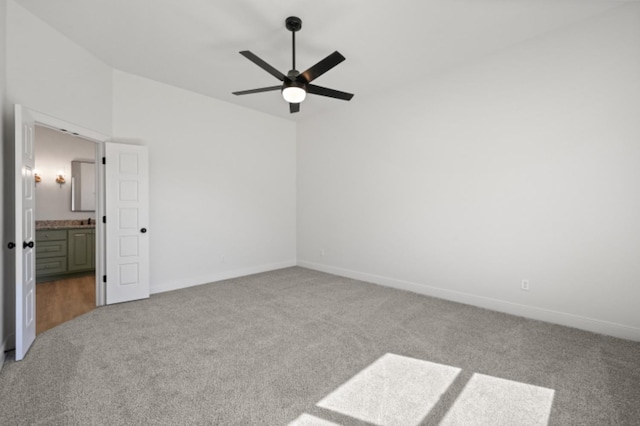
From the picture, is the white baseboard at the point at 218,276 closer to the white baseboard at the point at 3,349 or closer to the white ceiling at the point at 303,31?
the white baseboard at the point at 3,349

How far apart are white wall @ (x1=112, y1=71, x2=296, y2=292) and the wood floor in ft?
3.07

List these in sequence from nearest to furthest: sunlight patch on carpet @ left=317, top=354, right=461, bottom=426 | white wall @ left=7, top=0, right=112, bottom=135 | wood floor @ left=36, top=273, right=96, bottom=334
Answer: sunlight patch on carpet @ left=317, top=354, right=461, bottom=426 → white wall @ left=7, top=0, right=112, bottom=135 → wood floor @ left=36, top=273, right=96, bottom=334

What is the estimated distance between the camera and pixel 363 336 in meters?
3.13

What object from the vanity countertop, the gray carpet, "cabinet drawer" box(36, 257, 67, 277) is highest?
the vanity countertop

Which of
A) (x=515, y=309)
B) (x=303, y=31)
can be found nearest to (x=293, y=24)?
(x=303, y=31)

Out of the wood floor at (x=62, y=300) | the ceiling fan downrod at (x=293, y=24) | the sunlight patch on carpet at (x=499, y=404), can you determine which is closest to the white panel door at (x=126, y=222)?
the wood floor at (x=62, y=300)

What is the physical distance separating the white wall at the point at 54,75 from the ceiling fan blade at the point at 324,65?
264 centimetres

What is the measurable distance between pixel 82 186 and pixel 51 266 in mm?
1658

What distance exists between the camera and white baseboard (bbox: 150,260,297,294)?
473cm

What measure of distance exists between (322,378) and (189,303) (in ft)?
8.30

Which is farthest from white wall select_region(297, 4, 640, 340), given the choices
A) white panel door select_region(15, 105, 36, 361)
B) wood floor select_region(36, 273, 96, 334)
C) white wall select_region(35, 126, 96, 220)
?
white wall select_region(35, 126, 96, 220)

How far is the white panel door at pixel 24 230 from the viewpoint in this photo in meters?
2.60

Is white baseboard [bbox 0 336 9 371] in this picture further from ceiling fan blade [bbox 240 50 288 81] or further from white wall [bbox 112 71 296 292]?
ceiling fan blade [bbox 240 50 288 81]

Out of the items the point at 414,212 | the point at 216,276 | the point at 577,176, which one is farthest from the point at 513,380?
the point at 216,276
